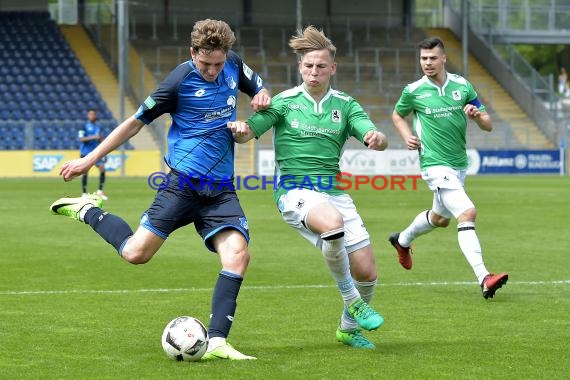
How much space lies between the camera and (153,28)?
4856 centimetres

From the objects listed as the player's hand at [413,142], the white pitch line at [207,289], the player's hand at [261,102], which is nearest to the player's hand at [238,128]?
the player's hand at [261,102]

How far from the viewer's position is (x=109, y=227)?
8141 mm

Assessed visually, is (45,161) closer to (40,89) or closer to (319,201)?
(40,89)

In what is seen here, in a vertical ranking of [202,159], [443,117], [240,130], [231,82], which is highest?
[231,82]

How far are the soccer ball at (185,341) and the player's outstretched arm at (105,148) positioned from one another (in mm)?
1187

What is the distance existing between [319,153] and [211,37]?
1.18 metres

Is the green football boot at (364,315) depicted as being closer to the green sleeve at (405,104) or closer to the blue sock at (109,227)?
the blue sock at (109,227)

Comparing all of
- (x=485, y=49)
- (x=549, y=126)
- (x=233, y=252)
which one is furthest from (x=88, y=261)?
(x=485, y=49)

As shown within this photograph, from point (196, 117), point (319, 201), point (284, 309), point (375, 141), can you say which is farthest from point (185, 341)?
point (284, 309)

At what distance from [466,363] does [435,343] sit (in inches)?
31.9

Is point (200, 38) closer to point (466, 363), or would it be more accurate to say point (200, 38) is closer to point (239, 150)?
point (466, 363)

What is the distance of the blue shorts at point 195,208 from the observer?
7.56 meters

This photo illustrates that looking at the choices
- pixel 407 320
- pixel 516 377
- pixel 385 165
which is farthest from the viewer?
pixel 385 165

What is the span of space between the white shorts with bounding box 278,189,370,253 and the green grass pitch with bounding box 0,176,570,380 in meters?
0.72
